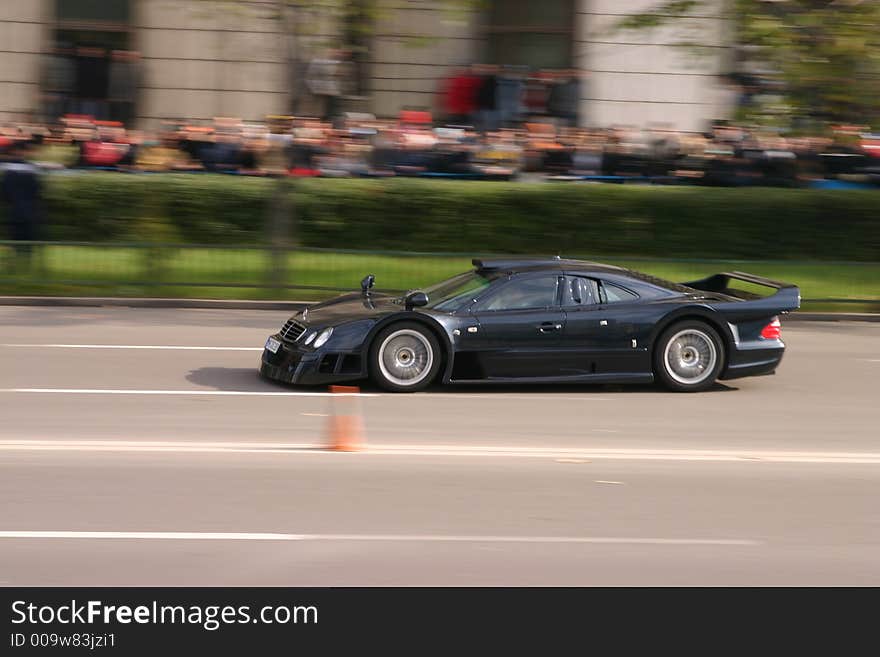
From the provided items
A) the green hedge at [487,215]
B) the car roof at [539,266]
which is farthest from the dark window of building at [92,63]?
the car roof at [539,266]

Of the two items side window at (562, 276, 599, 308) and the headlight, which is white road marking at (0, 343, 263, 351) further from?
side window at (562, 276, 599, 308)

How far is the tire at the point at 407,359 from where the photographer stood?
36.0ft

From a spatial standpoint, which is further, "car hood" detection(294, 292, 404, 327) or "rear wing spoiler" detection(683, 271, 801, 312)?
"rear wing spoiler" detection(683, 271, 801, 312)

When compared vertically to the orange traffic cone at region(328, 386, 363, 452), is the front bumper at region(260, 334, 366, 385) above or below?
above

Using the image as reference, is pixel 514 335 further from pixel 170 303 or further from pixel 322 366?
pixel 170 303

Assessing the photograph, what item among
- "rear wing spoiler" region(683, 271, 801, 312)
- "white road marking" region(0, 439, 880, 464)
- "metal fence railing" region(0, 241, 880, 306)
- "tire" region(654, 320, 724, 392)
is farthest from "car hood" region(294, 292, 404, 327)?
"metal fence railing" region(0, 241, 880, 306)

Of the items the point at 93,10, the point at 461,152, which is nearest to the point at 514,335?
the point at 461,152

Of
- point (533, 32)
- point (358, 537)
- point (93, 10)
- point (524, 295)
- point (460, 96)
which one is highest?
point (93, 10)

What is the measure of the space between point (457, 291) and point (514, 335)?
789 millimetres

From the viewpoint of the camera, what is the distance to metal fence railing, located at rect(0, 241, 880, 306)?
57.9 feet

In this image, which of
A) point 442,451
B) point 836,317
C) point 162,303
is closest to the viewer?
point 442,451

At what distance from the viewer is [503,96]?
83.6 ft

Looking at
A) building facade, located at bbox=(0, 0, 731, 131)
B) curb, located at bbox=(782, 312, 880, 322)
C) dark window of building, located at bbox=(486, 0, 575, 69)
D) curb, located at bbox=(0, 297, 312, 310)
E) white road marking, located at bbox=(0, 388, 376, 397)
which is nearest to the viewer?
white road marking, located at bbox=(0, 388, 376, 397)

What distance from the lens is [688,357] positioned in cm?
1159
